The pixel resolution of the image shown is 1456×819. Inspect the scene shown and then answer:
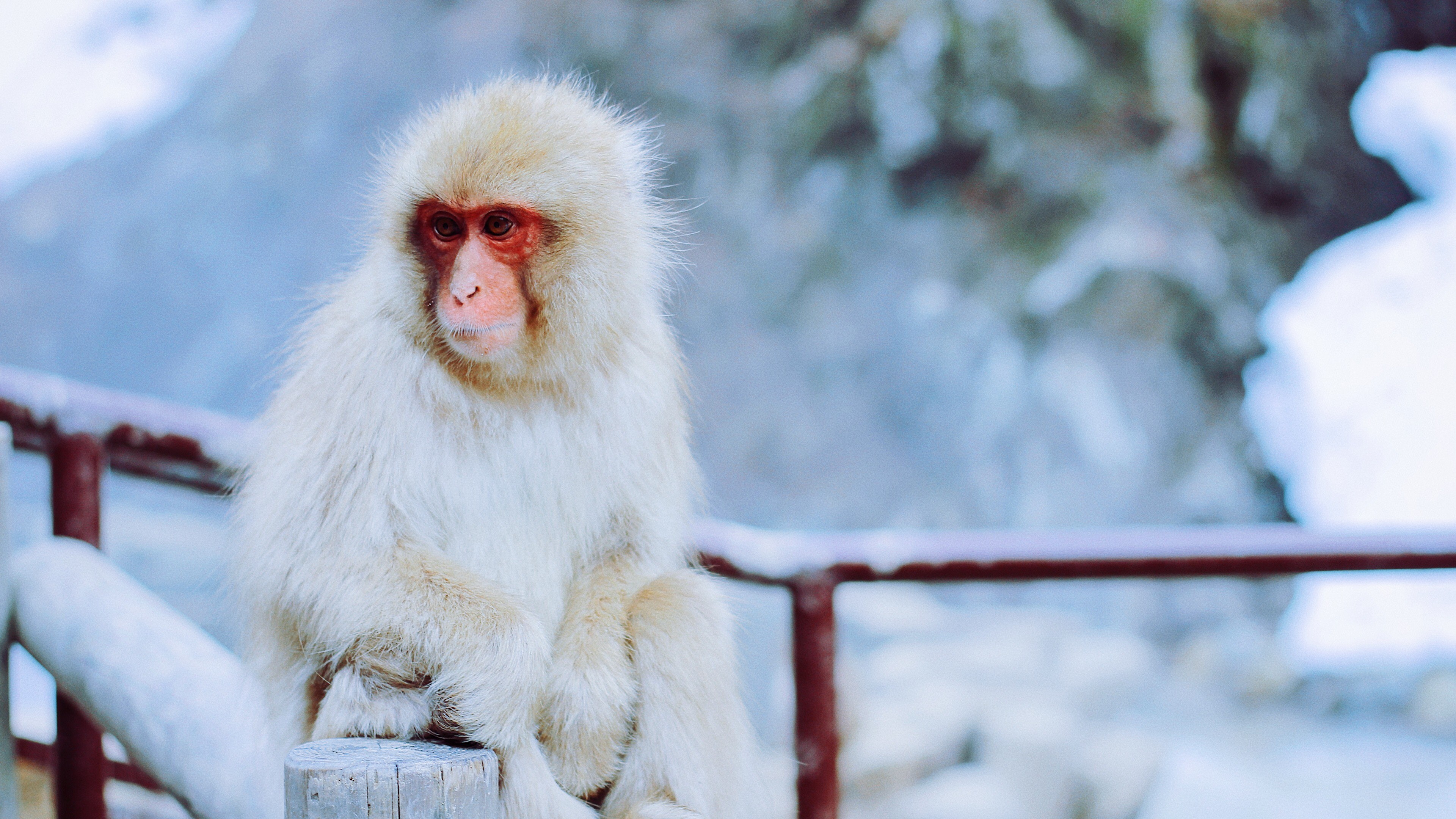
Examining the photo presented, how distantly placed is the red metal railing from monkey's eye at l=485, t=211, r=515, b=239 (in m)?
0.75

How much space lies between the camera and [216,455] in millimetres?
2029

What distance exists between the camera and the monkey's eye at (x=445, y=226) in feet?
4.66

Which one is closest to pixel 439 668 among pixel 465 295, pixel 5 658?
pixel 465 295

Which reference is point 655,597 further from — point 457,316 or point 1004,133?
point 1004,133

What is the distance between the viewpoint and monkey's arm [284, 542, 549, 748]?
1311 mm

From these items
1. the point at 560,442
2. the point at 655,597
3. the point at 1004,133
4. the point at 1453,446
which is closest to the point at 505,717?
the point at 655,597

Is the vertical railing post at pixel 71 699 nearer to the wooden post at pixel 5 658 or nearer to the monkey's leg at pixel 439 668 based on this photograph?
the wooden post at pixel 5 658

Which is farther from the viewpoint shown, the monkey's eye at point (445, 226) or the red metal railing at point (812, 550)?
the red metal railing at point (812, 550)

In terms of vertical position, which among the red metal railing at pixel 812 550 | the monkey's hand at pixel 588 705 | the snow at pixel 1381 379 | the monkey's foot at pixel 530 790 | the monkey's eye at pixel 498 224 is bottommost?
the monkey's foot at pixel 530 790

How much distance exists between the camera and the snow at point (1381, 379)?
33.8 ft

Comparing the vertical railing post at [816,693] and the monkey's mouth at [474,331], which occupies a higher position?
the monkey's mouth at [474,331]

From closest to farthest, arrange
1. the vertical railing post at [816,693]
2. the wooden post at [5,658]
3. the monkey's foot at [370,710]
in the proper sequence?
the monkey's foot at [370,710], the wooden post at [5,658], the vertical railing post at [816,693]

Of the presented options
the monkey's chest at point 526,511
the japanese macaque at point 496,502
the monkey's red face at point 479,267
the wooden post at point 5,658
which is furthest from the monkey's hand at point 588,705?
the wooden post at point 5,658

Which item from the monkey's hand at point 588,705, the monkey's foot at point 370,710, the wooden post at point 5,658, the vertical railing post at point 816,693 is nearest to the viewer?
the monkey's foot at point 370,710
